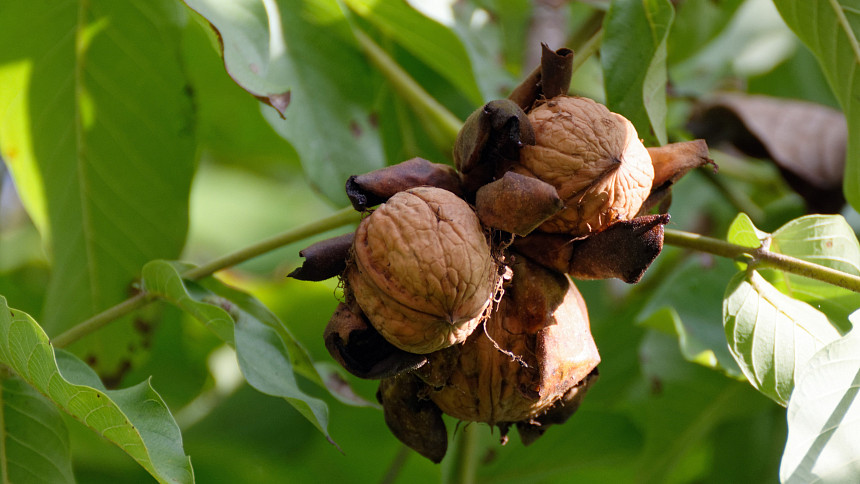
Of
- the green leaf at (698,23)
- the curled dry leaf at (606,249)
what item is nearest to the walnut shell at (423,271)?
the curled dry leaf at (606,249)

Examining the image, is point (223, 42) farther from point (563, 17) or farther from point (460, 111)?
point (563, 17)

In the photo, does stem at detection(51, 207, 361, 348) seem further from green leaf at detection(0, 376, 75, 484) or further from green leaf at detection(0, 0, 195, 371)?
green leaf at detection(0, 0, 195, 371)

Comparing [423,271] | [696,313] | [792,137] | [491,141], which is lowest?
[696,313]

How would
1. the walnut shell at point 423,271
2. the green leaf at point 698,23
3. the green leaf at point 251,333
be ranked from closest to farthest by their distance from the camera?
1. the walnut shell at point 423,271
2. the green leaf at point 251,333
3. the green leaf at point 698,23

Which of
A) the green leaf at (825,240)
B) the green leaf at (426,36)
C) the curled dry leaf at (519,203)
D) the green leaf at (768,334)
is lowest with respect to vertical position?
the green leaf at (768,334)

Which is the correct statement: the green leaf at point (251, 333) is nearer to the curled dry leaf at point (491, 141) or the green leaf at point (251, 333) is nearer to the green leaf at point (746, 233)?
the curled dry leaf at point (491, 141)

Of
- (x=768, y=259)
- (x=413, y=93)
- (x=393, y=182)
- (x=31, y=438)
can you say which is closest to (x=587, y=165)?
(x=393, y=182)

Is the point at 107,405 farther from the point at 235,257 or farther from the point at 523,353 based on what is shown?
the point at 523,353
